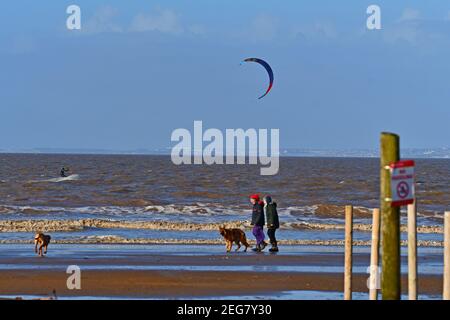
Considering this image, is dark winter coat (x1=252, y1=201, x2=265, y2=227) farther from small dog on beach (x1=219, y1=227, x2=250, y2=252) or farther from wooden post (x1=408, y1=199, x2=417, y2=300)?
wooden post (x1=408, y1=199, x2=417, y2=300)

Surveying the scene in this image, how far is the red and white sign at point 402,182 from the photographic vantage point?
369 inches

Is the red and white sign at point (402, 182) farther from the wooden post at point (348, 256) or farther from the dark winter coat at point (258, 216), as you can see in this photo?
the dark winter coat at point (258, 216)

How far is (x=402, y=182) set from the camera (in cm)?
944

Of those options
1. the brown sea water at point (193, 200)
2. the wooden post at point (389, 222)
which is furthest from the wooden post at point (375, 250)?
the brown sea water at point (193, 200)

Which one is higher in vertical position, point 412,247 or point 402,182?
point 402,182

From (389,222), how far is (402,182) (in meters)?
0.43

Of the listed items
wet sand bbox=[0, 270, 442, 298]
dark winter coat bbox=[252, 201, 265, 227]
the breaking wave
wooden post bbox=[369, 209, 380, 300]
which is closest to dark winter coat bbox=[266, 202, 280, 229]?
dark winter coat bbox=[252, 201, 265, 227]

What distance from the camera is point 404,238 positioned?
93.4 feet

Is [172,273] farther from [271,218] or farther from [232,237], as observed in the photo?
[271,218]

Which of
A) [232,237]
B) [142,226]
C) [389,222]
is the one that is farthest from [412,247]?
[142,226]

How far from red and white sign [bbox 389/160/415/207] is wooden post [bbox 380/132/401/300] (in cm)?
5

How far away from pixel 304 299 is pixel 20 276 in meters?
5.67

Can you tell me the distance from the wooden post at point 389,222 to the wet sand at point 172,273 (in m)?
6.53
